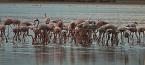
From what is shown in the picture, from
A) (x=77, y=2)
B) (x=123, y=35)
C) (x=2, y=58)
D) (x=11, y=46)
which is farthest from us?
(x=77, y=2)

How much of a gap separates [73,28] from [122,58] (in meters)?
4.12

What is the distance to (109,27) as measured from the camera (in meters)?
15.6

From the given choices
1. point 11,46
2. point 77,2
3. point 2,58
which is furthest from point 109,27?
point 77,2

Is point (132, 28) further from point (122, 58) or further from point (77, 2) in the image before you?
point (77, 2)

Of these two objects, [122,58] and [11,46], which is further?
[11,46]

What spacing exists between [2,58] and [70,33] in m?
4.18

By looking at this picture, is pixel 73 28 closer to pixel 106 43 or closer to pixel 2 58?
pixel 106 43

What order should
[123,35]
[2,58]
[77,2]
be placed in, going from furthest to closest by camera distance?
[77,2], [123,35], [2,58]

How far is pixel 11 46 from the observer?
1494 centimetres

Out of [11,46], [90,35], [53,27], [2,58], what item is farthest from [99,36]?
[2,58]

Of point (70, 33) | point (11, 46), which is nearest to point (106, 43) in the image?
point (70, 33)

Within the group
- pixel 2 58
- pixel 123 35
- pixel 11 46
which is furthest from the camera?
pixel 123 35

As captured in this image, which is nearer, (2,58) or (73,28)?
(2,58)

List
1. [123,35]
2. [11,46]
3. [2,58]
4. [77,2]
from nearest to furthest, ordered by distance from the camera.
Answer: [2,58] < [11,46] < [123,35] < [77,2]
